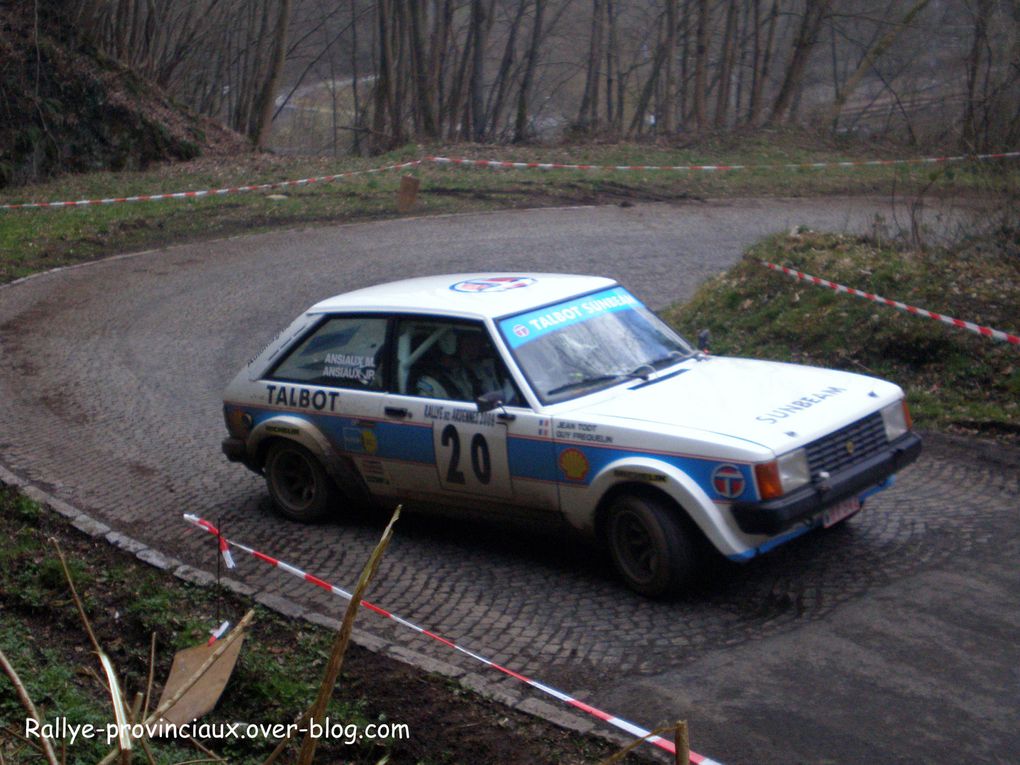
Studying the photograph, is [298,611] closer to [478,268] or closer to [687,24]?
[478,268]

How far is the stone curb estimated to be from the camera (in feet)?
15.7

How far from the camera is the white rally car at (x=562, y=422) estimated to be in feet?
18.7

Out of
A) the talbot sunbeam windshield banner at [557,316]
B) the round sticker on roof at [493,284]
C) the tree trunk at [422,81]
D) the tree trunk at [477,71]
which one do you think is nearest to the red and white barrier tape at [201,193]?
the tree trunk at [422,81]

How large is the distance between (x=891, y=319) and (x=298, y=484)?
5.70 m

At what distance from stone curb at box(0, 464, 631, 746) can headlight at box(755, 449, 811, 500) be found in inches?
59.4

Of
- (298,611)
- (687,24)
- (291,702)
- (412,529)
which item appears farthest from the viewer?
(687,24)

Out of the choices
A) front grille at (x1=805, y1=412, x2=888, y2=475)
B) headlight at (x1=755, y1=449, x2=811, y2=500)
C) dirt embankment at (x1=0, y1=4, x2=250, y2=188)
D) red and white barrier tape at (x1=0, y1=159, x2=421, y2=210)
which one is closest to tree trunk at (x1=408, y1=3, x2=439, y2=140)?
dirt embankment at (x1=0, y1=4, x2=250, y2=188)

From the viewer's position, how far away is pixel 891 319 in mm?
10234

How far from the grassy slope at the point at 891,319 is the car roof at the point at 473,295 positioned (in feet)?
11.7

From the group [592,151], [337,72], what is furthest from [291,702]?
[337,72]

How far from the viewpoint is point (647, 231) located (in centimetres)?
1895

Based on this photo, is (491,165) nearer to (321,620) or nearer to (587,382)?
(587,382)

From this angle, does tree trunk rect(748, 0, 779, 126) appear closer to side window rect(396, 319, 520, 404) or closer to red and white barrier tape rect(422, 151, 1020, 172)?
red and white barrier tape rect(422, 151, 1020, 172)

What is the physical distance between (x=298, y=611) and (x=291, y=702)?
1017 millimetres
